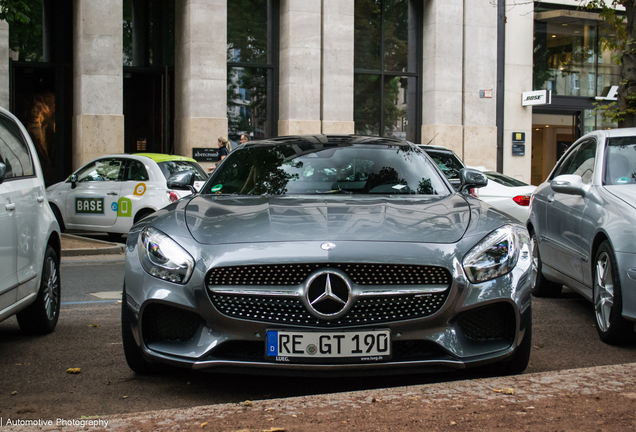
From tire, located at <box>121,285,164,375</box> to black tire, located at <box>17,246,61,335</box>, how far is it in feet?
5.29

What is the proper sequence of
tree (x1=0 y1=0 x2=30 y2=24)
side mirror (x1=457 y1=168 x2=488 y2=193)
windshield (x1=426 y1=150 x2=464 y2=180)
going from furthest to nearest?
1. windshield (x1=426 y1=150 x2=464 y2=180)
2. tree (x1=0 y1=0 x2=30 y2=24)
3. side mirror (x1=457 y1=168 x2=488 y2=193)

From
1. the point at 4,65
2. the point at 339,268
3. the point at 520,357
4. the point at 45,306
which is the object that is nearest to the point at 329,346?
the point at 339,268

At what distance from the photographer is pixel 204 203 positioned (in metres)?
4.87

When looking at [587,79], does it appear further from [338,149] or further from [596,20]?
[338,149]

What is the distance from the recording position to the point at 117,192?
13.1 m

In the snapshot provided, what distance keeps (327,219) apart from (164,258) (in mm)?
886

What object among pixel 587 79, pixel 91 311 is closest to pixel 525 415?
pixel 91 311

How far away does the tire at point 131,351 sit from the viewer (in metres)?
4.23

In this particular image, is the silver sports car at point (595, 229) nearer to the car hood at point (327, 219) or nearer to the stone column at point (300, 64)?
the car hood at point (327, 219)

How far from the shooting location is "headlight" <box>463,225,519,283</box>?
12.9 ft

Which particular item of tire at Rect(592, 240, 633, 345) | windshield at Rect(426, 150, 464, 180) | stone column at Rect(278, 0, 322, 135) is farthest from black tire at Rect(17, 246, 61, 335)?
stone column at Rect(278, 0, 322, 135)

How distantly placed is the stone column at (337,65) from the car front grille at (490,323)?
1714cm

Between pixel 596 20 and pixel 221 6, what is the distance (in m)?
12.3

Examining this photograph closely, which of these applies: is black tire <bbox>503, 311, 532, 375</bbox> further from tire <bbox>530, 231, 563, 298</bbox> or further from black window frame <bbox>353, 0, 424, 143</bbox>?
black window frame <bbox>353, 0, 424, 143</bbox>
